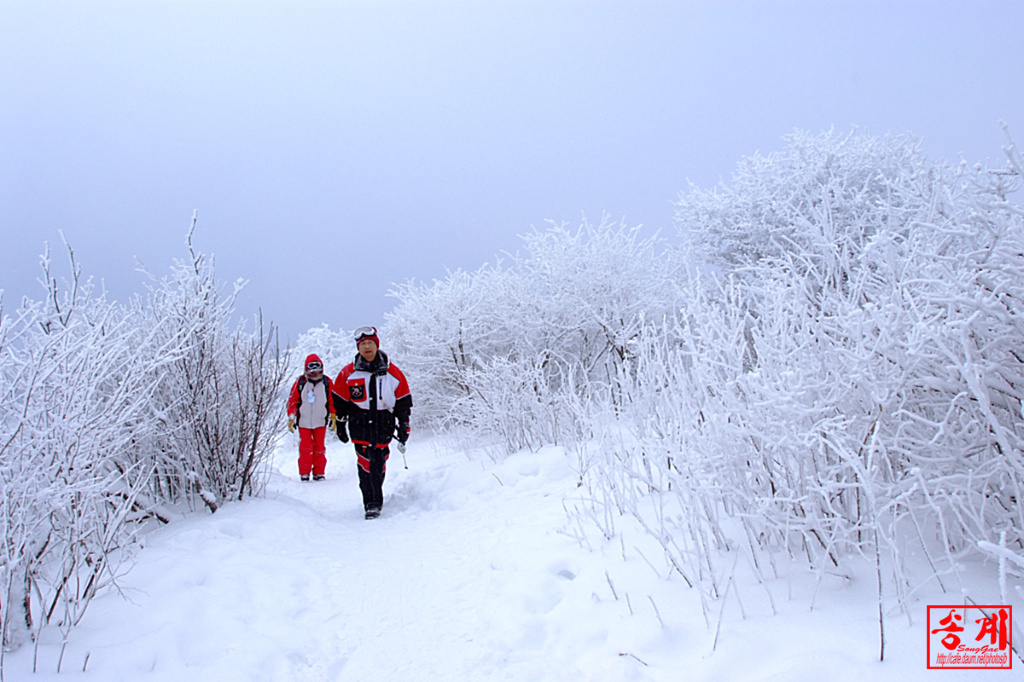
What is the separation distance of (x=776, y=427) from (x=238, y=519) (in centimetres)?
394

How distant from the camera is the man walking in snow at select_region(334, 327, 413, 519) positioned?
A: 569 centimetres

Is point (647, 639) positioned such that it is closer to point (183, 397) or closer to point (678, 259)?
point (183, 397)

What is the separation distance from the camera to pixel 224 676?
93.0 inches

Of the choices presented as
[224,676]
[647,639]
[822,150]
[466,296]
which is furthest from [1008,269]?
[822,150]

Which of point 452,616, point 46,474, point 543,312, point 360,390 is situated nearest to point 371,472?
point 360,390

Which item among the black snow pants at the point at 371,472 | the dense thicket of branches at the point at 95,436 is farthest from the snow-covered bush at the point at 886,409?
the black snow pants at the point at 371,472

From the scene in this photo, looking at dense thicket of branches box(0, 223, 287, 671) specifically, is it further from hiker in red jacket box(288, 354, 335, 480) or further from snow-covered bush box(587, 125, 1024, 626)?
hiker in red jacket box(288, 354, 335, 480)

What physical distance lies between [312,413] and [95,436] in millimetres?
5833

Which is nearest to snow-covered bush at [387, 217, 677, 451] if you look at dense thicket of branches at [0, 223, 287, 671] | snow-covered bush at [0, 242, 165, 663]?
dense thicket of branches at [0, 223, 287, 671]

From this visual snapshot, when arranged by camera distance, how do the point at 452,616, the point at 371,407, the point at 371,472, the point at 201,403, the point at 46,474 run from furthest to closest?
the point at 371,407 → the point at 371,472 → the point at 201,403 → the point at 452,616 → the point at 46,474

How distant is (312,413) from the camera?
8.33 metres

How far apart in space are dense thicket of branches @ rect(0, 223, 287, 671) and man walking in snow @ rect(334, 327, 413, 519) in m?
0.90

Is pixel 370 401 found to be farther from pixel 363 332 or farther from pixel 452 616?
pixel 452 616

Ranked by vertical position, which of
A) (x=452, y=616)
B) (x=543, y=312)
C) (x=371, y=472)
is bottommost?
(x=452, y=616)
